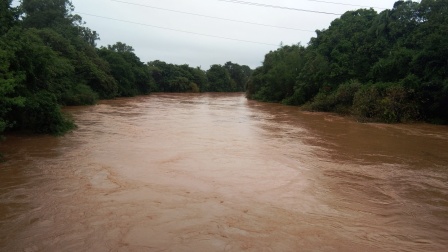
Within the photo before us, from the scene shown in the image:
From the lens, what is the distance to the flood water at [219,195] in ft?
17.6

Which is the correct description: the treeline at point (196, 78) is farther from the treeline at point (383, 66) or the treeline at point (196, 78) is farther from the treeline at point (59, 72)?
the treeline at point (383, 66)

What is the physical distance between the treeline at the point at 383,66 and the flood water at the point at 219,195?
8295mm

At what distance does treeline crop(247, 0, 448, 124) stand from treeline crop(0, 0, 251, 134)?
18.7 m

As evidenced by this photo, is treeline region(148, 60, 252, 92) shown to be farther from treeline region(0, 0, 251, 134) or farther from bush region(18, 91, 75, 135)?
bush region(18, 91, 75, 135)

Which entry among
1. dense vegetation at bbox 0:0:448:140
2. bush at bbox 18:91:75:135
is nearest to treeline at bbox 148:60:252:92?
dense vegetation at bbox 0:0:448:140

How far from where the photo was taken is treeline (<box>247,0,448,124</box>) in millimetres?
21406

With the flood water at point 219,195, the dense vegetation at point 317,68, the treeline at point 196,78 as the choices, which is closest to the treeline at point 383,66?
the dense vegetation at point 317,68

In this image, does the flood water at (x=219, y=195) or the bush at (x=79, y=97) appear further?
the bush at (x=79, y=97)

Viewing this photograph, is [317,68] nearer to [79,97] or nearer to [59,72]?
[79,97]

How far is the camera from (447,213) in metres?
6.75

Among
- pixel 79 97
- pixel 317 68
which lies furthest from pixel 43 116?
pixel 317 68

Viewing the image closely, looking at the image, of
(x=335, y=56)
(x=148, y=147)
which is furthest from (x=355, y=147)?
(x=335, y=56)

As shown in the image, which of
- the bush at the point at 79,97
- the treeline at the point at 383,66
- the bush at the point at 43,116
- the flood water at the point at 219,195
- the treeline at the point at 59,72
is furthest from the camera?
the bush at the point at 79,97

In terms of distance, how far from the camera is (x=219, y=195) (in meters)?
7.56
